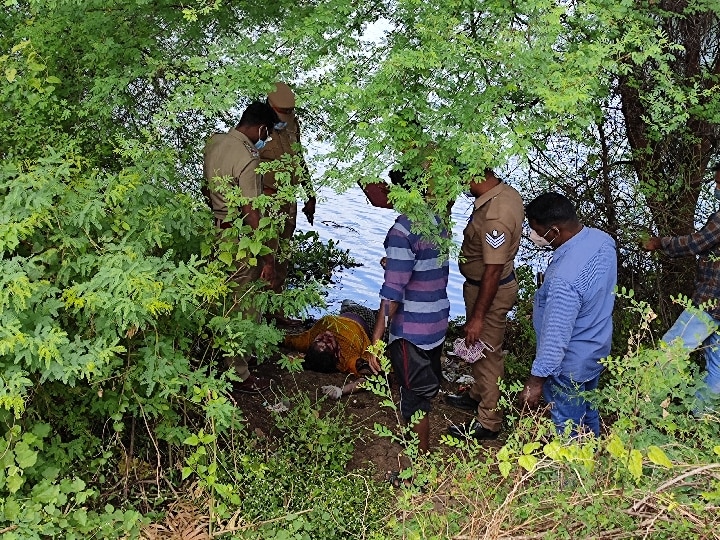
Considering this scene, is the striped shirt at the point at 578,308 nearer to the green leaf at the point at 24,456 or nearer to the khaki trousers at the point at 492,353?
the khaki trousers at the point at 492,353

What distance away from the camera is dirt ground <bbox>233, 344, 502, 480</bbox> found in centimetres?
451

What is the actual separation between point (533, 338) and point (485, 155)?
10.3ft

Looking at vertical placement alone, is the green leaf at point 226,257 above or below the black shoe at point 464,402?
above

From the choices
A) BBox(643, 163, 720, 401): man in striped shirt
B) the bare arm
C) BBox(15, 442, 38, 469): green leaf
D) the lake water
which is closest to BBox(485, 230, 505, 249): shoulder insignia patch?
the bare arm

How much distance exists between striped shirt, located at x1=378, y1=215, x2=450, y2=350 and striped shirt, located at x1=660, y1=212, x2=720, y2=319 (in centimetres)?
162

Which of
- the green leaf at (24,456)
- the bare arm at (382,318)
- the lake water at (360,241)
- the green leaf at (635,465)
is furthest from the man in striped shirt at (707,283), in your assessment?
the green leaf at (24,456)

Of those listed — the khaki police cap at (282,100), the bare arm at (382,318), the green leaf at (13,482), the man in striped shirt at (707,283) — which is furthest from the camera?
the khaki police cap at (282,100)

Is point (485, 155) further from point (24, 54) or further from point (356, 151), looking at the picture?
point (24, 54)

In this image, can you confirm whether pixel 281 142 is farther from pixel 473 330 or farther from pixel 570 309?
pixel 570 309

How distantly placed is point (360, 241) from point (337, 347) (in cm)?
368

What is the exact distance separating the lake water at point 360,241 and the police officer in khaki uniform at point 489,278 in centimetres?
205

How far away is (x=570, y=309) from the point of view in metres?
3.74

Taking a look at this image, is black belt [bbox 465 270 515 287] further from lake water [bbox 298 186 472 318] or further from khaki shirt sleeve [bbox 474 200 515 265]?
lake water [bbox 298 186 472 318]

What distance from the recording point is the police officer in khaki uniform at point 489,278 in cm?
433
